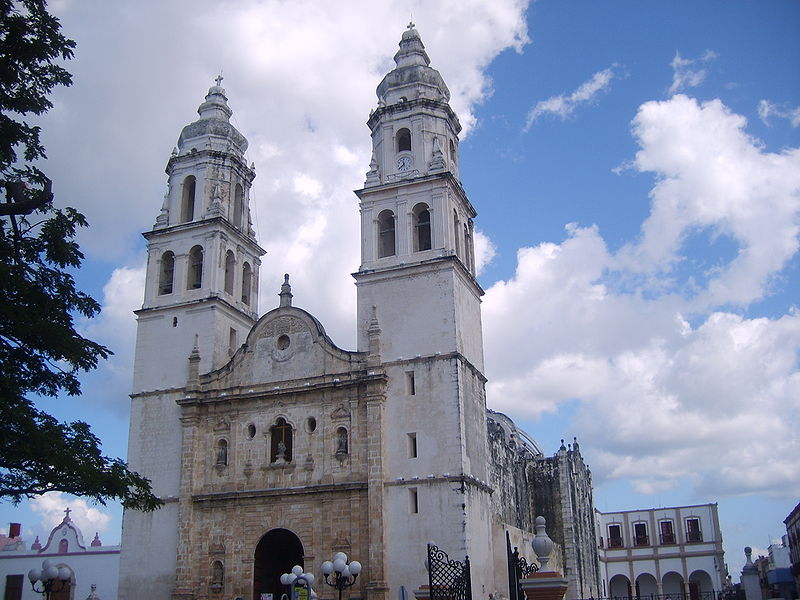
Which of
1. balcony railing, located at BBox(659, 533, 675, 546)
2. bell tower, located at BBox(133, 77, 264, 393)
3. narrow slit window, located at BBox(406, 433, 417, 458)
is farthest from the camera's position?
balcony railing, located at BBox(659, 533, 675, 546)

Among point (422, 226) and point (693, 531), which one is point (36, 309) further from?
point (693, 531)

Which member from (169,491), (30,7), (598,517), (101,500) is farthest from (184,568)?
(598,517)

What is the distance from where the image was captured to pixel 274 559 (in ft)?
101

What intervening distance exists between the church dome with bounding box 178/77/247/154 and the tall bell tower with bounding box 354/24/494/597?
22.0 ft

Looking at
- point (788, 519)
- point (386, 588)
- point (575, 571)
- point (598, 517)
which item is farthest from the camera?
point (598, 517)

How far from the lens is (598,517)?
6350cm

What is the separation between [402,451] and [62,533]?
19514mm

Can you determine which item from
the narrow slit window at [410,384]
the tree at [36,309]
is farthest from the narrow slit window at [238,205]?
the tree at [36,309]

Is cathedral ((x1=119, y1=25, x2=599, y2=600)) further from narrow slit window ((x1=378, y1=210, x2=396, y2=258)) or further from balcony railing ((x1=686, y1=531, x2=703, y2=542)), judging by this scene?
balcony railing ((x1=686, y1=531, x2=703, y2=542))

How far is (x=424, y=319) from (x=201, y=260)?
1031 cm

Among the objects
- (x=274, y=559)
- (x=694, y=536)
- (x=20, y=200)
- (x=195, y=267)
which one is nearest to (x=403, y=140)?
(x=195, y=267)

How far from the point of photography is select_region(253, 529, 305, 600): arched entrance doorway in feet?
97.4

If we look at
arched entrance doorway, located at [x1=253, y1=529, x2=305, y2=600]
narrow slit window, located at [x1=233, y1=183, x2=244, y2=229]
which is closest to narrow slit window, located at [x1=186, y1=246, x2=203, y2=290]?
narrow slit window, located at [x1=233, y1=183, x2=244, y2=229]

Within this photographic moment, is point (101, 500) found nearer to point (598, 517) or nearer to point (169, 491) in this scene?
point (169, 491)
